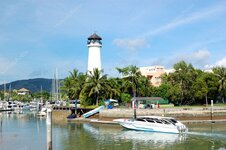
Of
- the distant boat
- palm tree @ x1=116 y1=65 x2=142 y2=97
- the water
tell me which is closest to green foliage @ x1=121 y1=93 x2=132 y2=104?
palm tree @ x1=116 y1=65 x2=142 y2=97

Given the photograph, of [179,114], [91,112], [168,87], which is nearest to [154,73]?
[168,87]

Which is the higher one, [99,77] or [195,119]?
[99,77]

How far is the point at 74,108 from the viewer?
230ft

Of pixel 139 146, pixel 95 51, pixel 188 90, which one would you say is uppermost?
pixel 95 51

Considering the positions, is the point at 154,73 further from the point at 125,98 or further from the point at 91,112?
the point at 91,112

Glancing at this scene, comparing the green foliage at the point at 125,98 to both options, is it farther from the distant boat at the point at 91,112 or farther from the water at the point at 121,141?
the water at the point at 121,141

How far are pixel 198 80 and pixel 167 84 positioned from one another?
9.76 meters

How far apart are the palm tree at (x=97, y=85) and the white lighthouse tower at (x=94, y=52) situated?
8.13 metres

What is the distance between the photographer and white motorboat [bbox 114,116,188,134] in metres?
44.1

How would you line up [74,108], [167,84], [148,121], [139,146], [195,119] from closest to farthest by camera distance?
[139,146] < [148,121] < [195,119] < [74,108] < [167,84]

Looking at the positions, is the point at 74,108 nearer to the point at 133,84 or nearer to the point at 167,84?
the point at 133,84

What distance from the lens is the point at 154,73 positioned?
104312 mm

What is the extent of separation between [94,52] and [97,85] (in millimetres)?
12390

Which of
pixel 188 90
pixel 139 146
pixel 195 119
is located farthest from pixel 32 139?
pixel 188 90
